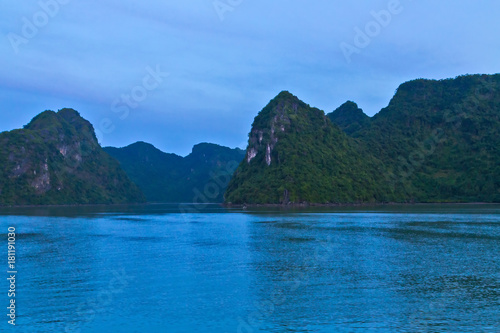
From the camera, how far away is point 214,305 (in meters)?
34.5

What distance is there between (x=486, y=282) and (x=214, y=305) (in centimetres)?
2480

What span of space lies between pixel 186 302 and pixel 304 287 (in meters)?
10.7

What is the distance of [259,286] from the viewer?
40.8 meters

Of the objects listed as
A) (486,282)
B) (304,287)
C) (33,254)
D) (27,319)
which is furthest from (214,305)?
(33,254)

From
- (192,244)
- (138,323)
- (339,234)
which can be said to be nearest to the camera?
(138,323)

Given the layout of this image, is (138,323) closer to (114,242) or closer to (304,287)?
(304,287)

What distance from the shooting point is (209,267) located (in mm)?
49969

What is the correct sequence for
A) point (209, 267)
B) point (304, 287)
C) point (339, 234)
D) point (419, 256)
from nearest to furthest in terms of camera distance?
1. point (304, 287)
2. point (209, 267)
3. point (419, 256)
4. point (339, 234)

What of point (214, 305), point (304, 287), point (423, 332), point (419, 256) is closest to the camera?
point (423, 332)

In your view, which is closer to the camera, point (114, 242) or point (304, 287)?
point (304, 287)

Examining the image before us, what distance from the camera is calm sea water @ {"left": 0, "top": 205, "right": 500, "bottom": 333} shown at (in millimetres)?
30203

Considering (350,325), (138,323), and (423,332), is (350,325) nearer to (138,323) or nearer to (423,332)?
(423,332)

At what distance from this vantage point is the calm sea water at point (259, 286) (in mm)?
30203

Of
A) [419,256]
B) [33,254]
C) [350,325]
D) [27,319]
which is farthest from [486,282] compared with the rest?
[33,254]
